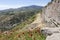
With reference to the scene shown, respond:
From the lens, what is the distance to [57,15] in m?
21.2

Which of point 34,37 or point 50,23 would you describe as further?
→ point 50,23

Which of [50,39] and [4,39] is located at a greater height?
[50,39]

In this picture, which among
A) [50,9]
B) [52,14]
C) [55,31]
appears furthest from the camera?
[50,9]

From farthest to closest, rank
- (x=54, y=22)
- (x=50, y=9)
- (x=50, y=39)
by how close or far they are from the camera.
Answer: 1. (x=50, y=9)
2. (x=54, y=22)
3. (x=50, y=39)

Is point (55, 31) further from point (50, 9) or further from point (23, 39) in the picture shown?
point (50, 9)

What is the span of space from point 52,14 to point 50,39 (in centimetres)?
948

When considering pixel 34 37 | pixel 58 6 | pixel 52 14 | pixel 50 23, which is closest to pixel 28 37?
pixel 34 37

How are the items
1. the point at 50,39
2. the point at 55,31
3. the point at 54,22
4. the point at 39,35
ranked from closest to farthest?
1. the point at 50,39
2. the point at 55,31
3. the point at 39,35
4. the point at 54,22

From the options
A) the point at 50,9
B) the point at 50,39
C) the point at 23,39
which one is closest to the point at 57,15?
the point at 50,9

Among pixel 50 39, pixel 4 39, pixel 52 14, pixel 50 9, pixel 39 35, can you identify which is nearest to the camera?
pixel 50 39

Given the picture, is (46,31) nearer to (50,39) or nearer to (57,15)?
(50,39)

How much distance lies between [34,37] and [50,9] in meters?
9.38

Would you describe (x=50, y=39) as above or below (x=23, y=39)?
above

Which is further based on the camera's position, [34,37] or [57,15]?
[57,15]
